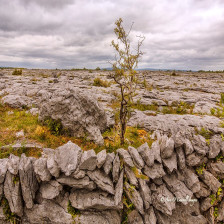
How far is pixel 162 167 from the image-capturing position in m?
7.20

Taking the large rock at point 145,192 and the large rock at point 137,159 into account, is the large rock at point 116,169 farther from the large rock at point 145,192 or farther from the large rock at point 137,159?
the large rock at point 145,192

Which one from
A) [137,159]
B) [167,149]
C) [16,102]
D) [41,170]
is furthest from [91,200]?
[16,102]

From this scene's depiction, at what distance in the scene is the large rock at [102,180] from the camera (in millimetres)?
6250

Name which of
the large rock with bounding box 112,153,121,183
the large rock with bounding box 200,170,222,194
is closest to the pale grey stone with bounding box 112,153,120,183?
the large rock with bounding box 112,153,121,183

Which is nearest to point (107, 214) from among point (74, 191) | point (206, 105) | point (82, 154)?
point (74, 191)

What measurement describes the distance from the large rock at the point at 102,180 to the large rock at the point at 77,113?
299 cm

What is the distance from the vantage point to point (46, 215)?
20.1 ft

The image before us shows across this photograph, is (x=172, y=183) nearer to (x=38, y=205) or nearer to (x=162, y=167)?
(x=162, y=167)

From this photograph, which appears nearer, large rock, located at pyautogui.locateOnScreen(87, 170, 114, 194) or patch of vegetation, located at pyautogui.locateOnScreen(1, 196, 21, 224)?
patch of vegetation, located at pyautogui.locateOnScreen(1, 196, 21, 224)

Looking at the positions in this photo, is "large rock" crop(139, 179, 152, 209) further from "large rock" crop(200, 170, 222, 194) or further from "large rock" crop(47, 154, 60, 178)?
"large rock" crop(47, 154, 60, 178)

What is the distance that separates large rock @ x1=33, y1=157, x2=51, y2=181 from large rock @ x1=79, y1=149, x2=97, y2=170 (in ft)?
4.43

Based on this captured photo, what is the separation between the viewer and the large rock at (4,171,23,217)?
Answer: 5785mm

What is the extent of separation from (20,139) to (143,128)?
8578 millimetres

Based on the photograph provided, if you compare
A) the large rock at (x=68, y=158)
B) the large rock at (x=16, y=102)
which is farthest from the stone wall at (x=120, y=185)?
Result: the large rock at (x=16, y=102)
